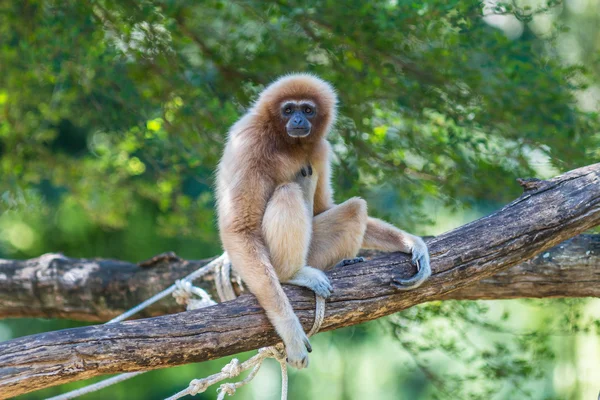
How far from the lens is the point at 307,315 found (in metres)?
3.61

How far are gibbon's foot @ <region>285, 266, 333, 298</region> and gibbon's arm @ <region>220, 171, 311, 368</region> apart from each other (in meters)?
0.17

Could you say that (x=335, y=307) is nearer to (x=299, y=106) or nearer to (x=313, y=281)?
(x=313, y=281)

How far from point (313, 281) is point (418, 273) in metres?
0.59

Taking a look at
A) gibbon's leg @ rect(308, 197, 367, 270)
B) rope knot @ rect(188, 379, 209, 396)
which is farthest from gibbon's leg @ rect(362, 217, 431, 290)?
rope knot @ rect(188, 379, 209, 396)

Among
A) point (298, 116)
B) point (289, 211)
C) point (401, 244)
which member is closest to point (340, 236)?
point (401, 244)

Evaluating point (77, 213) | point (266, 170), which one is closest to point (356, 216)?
point (266, 170)

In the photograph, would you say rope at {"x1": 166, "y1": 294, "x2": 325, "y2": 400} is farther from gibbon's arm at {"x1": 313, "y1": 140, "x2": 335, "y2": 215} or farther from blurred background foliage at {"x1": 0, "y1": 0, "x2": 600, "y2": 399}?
blurred background foliage at {"x1": 0, "y1": 0, "x2": 600, "y2": 399}

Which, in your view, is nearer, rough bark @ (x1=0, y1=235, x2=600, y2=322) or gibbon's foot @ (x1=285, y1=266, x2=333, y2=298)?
gibbon's foot @ (x1=285, y1=266, x2=333, y2=298)

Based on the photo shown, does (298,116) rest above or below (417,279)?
above

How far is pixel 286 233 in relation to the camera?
4.01m

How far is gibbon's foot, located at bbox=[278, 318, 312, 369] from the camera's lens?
3.49m

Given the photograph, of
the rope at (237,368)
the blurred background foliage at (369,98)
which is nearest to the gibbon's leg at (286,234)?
the rope at (237,368)

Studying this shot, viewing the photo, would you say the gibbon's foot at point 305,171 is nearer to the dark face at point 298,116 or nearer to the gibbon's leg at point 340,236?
the dark face at point 298,116

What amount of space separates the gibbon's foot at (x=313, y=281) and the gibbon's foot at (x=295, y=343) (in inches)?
8.2
